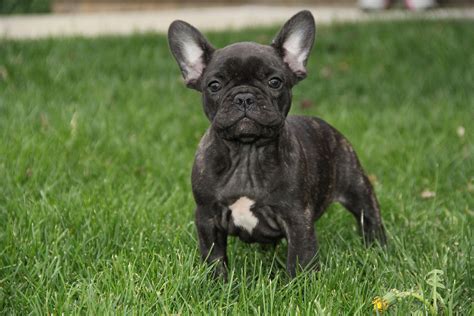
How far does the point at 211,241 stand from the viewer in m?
4.31

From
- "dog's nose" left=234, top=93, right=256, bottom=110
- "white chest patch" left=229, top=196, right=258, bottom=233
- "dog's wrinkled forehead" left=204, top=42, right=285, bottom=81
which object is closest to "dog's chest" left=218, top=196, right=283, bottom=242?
"white chest patch" left=229, top=196, right=258, bottom=233

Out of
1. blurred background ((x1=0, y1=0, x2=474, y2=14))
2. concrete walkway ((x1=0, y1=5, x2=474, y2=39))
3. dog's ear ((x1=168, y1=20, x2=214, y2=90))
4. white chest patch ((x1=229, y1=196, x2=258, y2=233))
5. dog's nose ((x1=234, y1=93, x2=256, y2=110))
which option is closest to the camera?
dog's nose ((x1=234, y1=93, x2=256, y2=110))

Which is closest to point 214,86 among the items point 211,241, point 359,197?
point 211,241

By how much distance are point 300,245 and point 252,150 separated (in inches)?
21.9

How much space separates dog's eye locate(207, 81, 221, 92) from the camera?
4152mm

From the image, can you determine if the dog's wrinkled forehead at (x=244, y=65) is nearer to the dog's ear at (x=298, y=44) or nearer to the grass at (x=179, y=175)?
the dog's ear at (x=298, y=44)

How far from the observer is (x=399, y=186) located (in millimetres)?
6410

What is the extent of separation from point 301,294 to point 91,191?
2.26 m

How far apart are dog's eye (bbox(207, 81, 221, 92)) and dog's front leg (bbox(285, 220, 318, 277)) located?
2.57ft

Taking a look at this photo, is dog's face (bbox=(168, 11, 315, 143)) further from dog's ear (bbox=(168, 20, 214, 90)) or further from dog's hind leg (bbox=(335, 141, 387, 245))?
dog's hind leg (bbox=(335, 141, 387, 245))

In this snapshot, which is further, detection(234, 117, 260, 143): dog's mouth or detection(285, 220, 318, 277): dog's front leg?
detection(285, 220, 318, 277): dog's front leg

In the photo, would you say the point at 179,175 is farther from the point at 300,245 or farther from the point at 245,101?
the point at 245,101

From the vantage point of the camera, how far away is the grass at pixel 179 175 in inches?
159

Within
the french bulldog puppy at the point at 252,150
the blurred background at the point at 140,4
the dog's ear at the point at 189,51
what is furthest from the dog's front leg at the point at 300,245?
the blurred background at the point at 140,4
